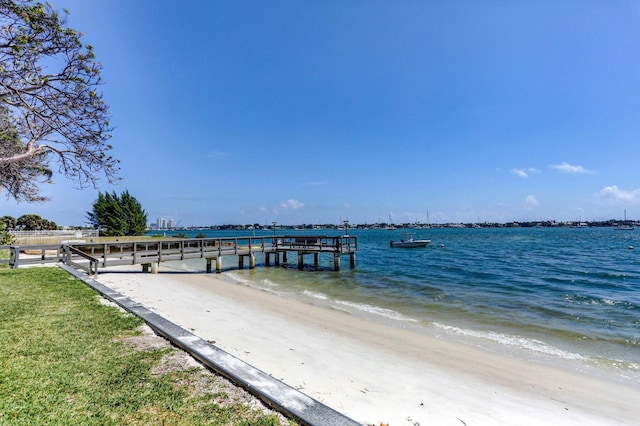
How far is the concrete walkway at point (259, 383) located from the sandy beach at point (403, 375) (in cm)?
93

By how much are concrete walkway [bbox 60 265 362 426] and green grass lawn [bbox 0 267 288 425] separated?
0.15 meters

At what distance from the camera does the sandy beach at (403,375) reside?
4.71 metres

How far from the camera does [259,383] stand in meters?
3.76

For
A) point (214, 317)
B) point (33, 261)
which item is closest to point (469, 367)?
point (214, 317)

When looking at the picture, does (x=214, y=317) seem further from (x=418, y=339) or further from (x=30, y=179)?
(x=30, y=179)

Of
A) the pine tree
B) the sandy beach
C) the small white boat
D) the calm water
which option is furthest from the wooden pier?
the pine tree

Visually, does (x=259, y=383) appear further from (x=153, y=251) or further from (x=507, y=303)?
(x=153, y=251)

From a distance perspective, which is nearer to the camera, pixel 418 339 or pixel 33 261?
pixel 418 339

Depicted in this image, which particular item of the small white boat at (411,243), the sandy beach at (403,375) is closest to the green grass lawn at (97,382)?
the sandy beach at (403,375)

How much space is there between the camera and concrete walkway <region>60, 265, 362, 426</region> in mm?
3110

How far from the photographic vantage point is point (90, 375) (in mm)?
4008

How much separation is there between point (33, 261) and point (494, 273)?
28911 millimetres

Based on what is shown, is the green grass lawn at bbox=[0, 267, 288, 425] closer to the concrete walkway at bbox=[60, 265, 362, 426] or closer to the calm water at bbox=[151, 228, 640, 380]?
the concrete walkway at bbox=[60, 265, 362, 426]

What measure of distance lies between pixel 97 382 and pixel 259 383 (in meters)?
2.02
